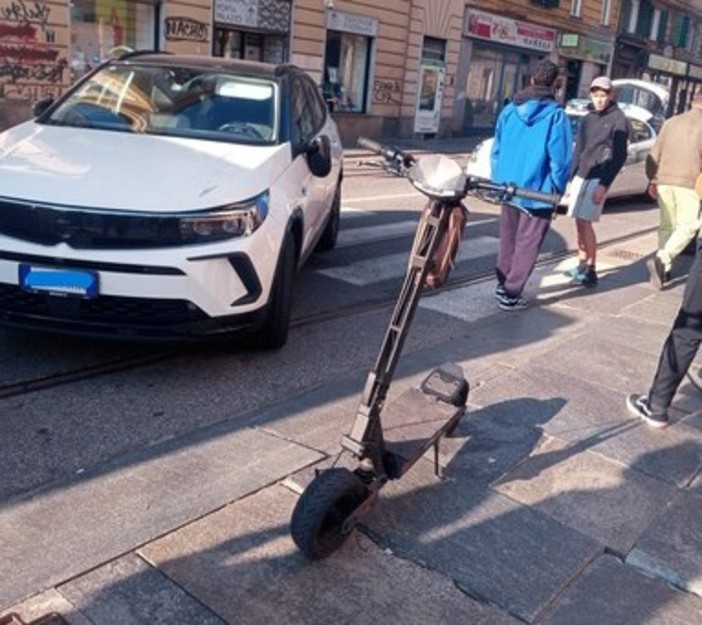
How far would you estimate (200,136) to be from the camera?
5.24 meters

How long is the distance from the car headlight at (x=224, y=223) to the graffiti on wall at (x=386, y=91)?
60.8 ft

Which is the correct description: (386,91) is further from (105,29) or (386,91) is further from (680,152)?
(680,152)

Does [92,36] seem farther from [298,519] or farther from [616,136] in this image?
[298,519]

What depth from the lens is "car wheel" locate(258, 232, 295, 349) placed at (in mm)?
4787

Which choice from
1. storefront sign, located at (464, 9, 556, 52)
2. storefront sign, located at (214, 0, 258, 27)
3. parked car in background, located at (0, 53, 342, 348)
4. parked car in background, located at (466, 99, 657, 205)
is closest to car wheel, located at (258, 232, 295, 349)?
parked car in background, located at (0, 53, 342, 348)

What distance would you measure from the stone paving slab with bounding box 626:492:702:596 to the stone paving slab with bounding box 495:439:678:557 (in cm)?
5

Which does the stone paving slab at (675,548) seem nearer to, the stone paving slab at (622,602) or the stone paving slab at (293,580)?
the stone paving slab at (622,602)

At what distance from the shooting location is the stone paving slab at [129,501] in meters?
2.87

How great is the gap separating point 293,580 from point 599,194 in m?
5.46

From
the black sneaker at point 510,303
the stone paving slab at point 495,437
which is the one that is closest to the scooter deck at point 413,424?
the stone paving slab at point 495,437

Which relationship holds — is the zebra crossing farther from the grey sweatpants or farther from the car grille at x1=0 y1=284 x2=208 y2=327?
the car grille at x1=0 y1=284 x2=208 y2=327

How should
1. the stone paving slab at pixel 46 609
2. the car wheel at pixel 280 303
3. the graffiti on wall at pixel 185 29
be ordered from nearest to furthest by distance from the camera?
1. the stone paving slab at pixel 46 609
2. the car wheel at pixel 280 303
3. the graffiti on wall at pixel 185 29

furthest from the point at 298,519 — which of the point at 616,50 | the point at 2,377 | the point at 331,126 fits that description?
the point at 616,50

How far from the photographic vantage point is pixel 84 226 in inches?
163
